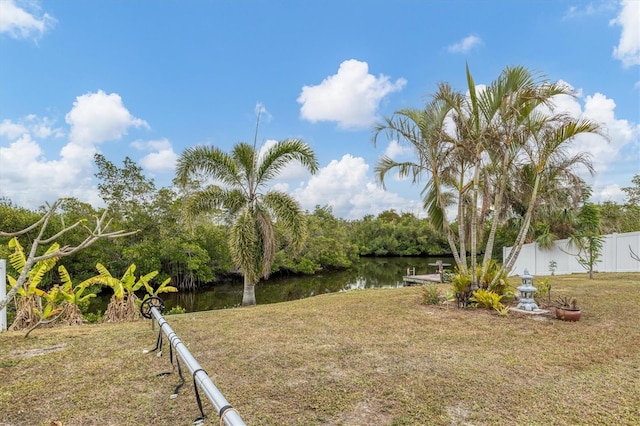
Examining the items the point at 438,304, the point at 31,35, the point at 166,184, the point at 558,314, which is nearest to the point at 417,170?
the point at 438,304

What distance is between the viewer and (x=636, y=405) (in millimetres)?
2758

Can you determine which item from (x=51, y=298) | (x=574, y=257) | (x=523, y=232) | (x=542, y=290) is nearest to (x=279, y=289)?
(x=574, y=257)

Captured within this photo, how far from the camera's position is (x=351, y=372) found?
11.1 ft

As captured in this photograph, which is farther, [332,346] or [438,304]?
[438,304]

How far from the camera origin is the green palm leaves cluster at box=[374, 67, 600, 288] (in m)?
6.29

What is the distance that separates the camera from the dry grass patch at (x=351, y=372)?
103 inches

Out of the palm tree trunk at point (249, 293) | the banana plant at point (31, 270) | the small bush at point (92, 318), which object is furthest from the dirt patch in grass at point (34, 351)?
the palm tree trunk at point (249, 293)

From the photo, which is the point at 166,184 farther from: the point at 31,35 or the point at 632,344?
the point at 632,344

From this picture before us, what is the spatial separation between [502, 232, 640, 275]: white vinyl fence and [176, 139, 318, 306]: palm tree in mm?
9660

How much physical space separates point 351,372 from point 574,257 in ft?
50.9

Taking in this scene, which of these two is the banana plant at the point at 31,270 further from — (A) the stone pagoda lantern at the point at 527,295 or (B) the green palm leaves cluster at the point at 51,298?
(A) the stone pagoda lantern at the point at 527,295

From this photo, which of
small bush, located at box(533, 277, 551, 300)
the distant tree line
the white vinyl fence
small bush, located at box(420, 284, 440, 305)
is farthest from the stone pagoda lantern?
the white vinyl fence

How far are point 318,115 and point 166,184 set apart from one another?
9.68 meters

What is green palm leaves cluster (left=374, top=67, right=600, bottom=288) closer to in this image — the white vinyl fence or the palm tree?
the palm tree
